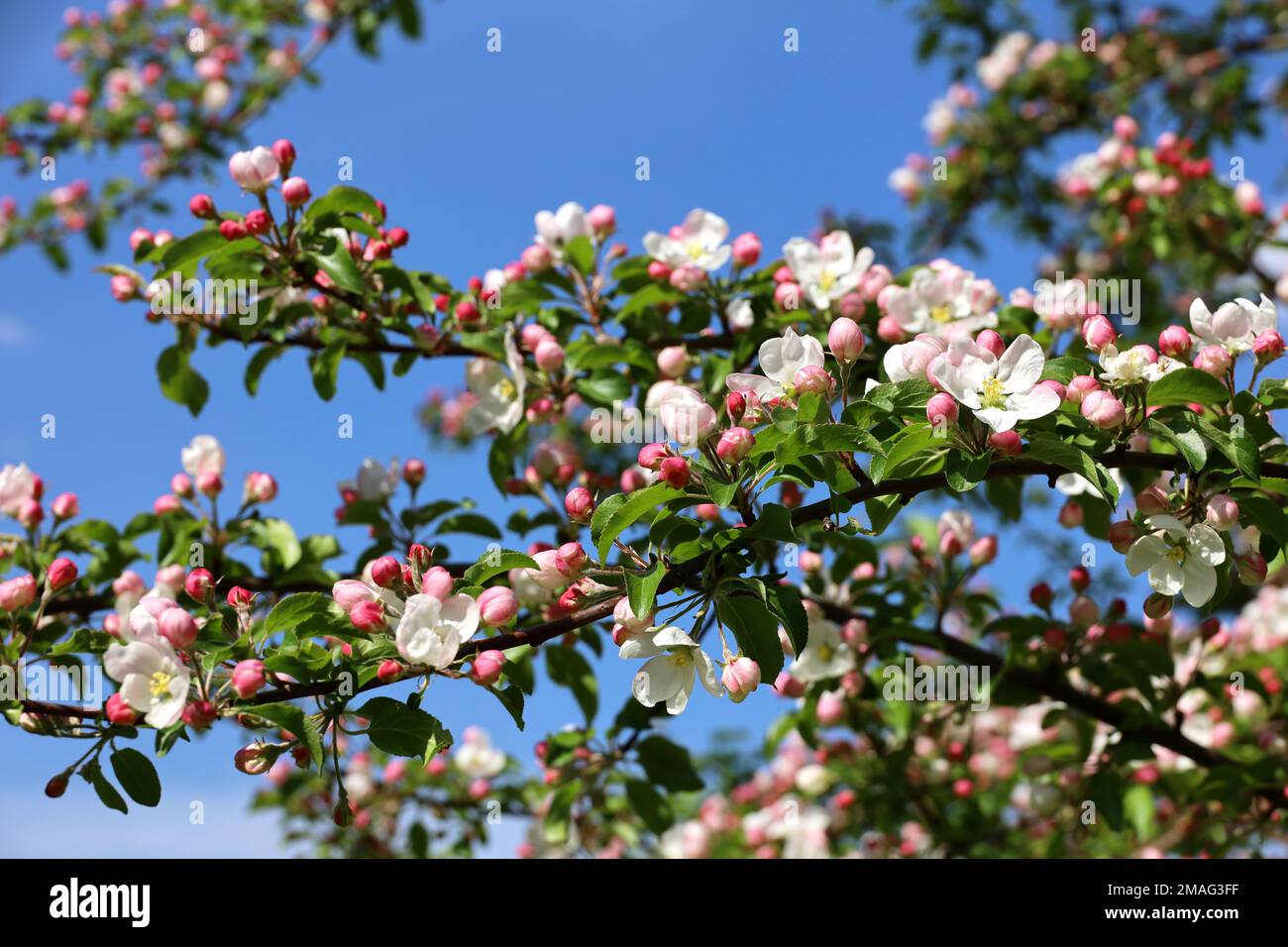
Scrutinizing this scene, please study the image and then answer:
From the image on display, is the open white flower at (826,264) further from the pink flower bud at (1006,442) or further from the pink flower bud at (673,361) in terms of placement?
the pink flower bud at (1006,442)

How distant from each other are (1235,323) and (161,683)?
1572 mm

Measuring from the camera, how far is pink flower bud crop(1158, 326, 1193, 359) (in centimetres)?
155

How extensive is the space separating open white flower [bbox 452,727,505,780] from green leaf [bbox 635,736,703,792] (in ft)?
4.46

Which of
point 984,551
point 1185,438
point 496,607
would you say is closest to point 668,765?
point 984,551

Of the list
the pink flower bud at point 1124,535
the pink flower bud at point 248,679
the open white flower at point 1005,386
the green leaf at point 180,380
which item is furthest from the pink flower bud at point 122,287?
the pink flower bud at point 1124,535

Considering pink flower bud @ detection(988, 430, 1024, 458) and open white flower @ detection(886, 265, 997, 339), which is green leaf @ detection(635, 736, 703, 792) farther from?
pink flower bud @ detection(988, 430, 1024, 458)

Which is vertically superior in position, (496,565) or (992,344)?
(992,344)

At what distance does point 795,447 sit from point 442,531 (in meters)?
1.27

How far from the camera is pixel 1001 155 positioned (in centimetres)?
544

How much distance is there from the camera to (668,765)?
2354 mm

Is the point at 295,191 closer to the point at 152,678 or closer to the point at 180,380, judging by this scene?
the point at 180,380

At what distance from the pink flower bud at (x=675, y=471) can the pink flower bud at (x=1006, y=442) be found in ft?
1.25

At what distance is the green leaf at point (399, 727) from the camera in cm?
136
